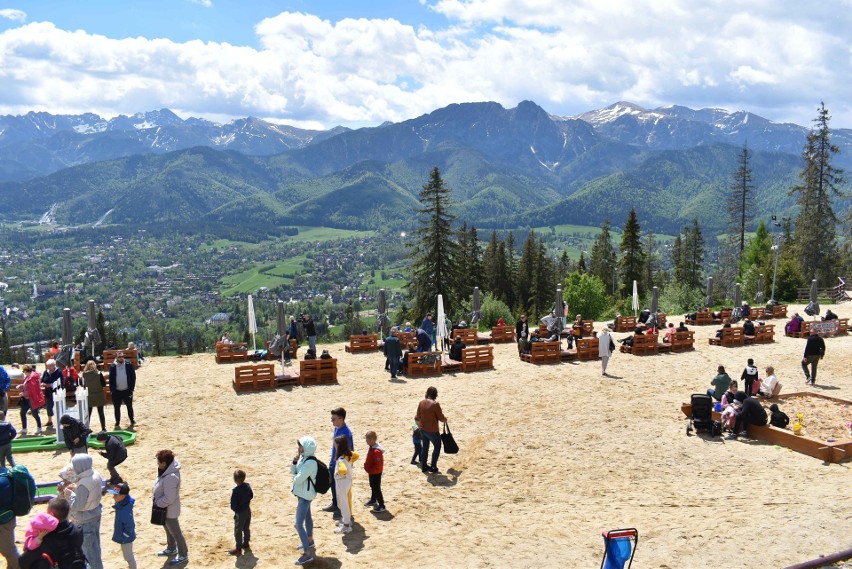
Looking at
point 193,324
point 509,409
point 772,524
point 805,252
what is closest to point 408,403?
point 509,409

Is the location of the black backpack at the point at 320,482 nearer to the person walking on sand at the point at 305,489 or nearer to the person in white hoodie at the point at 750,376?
the person walking on sand at the point at 305,489

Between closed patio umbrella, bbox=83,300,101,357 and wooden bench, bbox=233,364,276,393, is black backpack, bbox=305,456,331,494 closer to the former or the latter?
wooden bench, bbox=233,364,276,393

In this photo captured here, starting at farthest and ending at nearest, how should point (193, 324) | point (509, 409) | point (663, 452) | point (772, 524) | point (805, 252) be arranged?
point (193, 324) < point (805, 252) < point (509, 409) < point (663, 452) < point (772, 524)

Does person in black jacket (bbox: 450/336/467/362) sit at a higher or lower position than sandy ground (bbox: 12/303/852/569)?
higher

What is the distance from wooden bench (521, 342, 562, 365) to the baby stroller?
8306 millimetres

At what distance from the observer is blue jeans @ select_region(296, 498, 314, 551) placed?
887 centimetres

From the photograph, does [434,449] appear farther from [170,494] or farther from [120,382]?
[120,382]

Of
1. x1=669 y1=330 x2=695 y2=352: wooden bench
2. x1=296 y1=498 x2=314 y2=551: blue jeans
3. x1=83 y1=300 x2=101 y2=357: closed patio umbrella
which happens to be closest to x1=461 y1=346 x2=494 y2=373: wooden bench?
x1=669 y1=330 x2=695 y2=352: wooden bench

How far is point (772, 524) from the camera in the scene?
9.45 meters

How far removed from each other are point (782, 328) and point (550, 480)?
2378 centimetres

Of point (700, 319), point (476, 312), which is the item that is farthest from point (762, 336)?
point (476, 312)

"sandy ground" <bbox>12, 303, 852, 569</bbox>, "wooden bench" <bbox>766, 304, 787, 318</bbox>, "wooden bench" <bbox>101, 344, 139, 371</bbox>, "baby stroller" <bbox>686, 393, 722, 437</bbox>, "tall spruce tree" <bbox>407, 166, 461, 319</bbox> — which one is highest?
"tall spruce tree" <bbox>407, 166, 461, 319</bbox>

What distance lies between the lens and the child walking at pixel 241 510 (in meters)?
8.91

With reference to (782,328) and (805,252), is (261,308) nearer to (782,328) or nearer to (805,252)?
(805,252)
